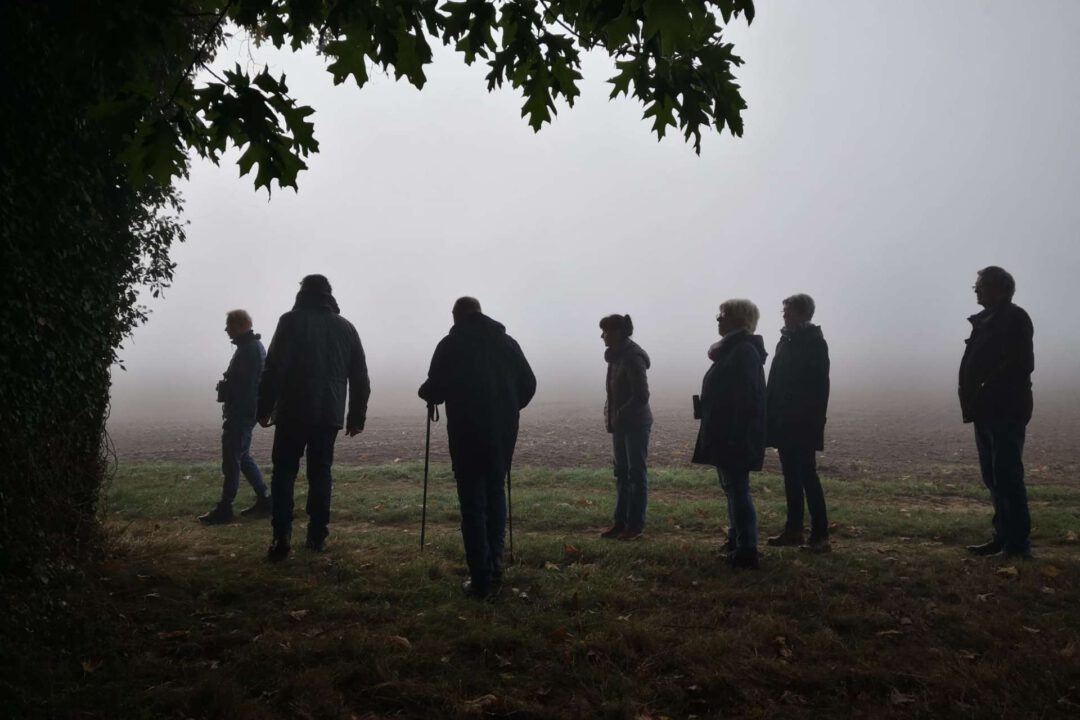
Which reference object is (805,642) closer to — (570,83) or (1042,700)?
(1042,700)

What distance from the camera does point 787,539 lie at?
675cm

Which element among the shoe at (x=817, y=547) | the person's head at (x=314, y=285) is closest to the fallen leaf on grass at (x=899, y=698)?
the shoe at (x=817, y=547)

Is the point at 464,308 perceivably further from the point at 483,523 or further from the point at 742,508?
the point at 742,508

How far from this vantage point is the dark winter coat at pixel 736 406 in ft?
19.2

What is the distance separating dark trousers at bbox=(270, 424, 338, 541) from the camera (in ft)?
19.5

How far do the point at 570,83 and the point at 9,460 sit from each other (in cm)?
405

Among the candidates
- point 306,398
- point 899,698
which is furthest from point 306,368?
point 899,698

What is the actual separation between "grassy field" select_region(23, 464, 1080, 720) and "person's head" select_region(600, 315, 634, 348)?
6.71 ft

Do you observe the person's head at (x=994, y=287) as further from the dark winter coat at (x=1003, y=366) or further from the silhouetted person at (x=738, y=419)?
the silhouetted person at (x=738, y=419)

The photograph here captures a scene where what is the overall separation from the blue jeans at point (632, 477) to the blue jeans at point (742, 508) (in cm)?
125

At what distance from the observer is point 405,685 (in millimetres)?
3666

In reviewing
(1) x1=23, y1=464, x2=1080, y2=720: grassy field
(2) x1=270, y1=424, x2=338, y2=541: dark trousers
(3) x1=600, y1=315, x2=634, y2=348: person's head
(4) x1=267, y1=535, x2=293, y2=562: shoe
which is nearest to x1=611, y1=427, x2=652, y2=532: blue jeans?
(1) x1=23, y1=464, x2=1080, y2=720: grassy field

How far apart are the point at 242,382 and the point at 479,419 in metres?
4.12

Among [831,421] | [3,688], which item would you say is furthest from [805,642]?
[831,421]
